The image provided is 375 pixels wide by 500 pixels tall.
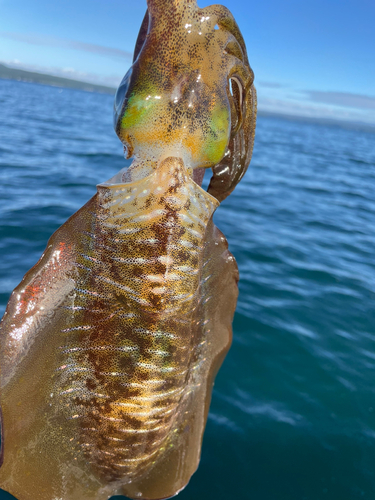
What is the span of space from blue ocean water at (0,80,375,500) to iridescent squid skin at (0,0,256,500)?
65.5 inches

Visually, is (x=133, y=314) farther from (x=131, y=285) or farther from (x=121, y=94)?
(x=121, y=94)

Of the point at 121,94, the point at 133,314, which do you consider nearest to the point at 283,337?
the point at 133,314

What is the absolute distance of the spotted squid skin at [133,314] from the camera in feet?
5.26

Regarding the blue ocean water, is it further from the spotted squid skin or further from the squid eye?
the squid eye

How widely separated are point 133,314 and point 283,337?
3.66 metres

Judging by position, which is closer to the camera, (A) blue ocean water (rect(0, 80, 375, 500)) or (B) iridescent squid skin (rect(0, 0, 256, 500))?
(B) iridescent squid skin (rect(0, 0, 256, 500))

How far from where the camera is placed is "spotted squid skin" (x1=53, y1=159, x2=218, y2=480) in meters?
1.60

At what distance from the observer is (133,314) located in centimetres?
166

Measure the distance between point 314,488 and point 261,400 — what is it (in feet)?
3.09

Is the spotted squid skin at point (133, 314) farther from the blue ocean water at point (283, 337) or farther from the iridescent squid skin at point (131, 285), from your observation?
the blue ocean water at point (283, 337)

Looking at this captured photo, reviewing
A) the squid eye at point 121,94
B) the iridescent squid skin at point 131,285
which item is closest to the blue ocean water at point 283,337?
the iridescent squid skin at point 131,285

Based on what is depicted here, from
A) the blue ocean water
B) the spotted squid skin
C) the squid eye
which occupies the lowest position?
the blue ocean water

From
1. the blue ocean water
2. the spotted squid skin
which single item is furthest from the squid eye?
the blue ocean water

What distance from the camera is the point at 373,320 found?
5523 mm
